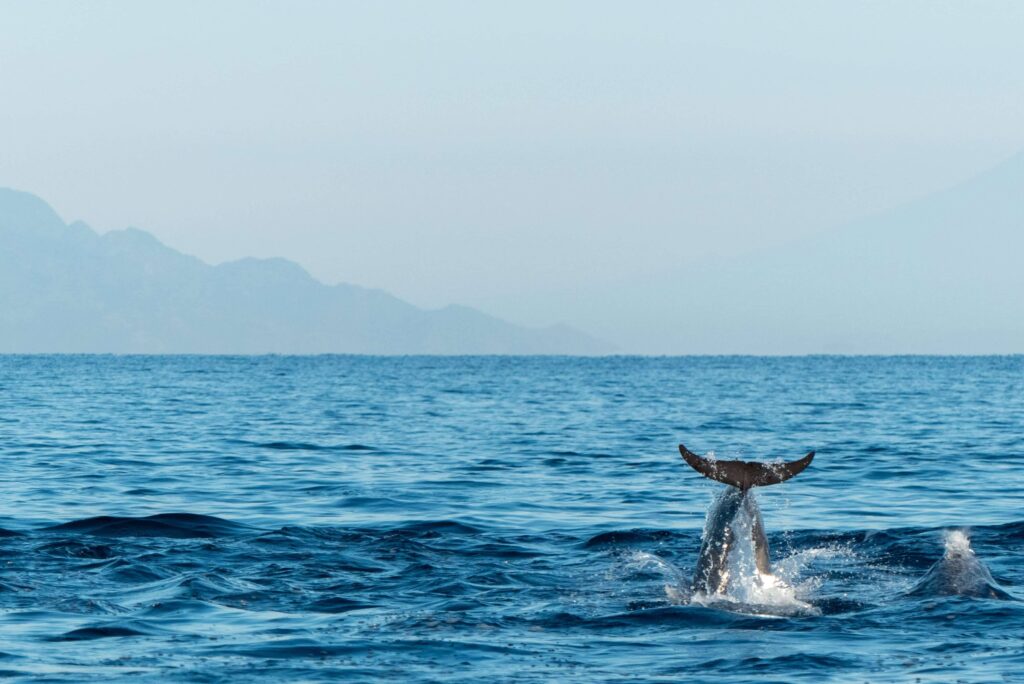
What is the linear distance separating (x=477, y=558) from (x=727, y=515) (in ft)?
13.1

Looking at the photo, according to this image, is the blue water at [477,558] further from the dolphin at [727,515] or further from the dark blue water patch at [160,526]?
the dolphin at [727,515]

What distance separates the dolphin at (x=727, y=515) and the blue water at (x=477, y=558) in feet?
1.46

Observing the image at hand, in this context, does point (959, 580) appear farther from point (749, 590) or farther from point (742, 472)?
point (742, 472)

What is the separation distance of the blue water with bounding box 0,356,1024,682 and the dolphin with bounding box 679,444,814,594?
0.45 meters

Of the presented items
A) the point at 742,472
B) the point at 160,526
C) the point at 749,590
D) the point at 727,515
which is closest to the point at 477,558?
the point at 727,515

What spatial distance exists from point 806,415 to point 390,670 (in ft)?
149

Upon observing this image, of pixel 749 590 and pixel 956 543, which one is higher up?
pixel 956 543

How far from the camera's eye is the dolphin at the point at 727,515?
50.9 ft

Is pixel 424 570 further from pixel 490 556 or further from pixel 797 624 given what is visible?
pixel 797 624

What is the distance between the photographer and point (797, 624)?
560 inches

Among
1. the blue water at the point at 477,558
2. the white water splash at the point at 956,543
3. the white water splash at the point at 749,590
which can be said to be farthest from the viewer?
the white water splash at the point at 956,543

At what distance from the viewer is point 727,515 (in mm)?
15914

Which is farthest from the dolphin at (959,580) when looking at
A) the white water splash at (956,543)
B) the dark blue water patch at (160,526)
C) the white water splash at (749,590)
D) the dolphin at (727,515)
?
the dark blue water patch at (160,526)

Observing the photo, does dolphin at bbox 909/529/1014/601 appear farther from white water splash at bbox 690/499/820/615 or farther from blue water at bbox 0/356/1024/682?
white water splash at bbox 690/499/820/615
